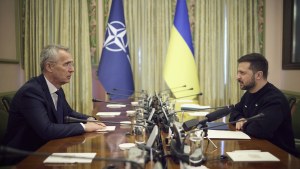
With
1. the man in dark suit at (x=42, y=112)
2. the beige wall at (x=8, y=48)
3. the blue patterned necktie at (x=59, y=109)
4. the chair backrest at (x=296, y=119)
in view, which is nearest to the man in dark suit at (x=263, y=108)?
the chair backrest at (x=296, y=119)

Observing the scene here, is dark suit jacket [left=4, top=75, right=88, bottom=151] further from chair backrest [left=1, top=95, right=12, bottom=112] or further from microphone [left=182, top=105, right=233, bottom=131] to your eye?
microphone [left=182, top=105, right=233, bottom=131]

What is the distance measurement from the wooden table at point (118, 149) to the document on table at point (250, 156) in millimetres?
35

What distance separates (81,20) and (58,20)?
34 cm

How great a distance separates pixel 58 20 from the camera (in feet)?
15.2

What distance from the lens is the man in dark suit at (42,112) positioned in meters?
2.00

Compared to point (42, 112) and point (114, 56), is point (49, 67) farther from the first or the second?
point (114, 56)

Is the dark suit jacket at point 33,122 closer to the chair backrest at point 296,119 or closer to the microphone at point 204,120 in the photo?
the microphone at point 204,120

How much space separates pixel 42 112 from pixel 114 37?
2.66 metres

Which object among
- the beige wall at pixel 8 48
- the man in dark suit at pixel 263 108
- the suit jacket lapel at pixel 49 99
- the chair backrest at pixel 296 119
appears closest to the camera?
the man in dark suit at pixel 263 108

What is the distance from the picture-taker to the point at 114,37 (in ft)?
14.8

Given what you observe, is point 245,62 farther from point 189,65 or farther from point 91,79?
point 91,79

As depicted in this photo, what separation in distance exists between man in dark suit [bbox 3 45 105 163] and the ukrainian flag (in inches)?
91.1

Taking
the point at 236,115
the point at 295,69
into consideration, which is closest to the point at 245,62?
the point at 236,115

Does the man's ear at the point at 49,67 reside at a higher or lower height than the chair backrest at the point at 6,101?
higher
